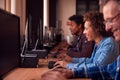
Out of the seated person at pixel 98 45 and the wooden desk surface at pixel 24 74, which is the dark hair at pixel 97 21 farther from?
the wooden desk surface at pixel 24 74

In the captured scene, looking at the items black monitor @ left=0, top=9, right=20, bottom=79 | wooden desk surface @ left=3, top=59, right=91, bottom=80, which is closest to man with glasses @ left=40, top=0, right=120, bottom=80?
wooden desk surface @ left=3, top=59, right=91, bottom=80

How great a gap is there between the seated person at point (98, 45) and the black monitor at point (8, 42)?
0.52 m

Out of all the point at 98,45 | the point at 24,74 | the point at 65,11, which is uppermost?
the point at 65,11

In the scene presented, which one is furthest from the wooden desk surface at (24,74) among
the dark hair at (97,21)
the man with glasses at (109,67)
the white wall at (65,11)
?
the white wall at (65,11)

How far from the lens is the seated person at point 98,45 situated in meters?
2.22

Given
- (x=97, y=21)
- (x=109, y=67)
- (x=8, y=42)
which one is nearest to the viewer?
(x=8, y=42)

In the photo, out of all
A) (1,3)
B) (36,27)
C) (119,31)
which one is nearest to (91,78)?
(119,31)

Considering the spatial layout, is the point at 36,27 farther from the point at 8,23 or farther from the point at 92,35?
the point at 8,23

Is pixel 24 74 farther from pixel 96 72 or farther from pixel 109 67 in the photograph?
pixel 109 67

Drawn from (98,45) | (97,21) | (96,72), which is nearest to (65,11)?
(97,21)

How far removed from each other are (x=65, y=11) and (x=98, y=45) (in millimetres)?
8704

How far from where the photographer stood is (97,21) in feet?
8.43

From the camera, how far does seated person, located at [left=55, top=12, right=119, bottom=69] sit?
2.22 metres

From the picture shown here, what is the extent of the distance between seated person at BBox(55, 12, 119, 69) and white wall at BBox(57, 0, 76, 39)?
8400mm
